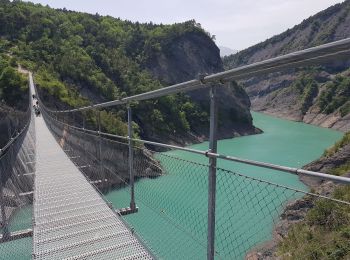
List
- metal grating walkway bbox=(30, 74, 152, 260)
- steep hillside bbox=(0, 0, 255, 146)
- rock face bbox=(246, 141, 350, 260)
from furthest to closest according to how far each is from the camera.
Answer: steep hillside bbox=(0, 0, 255, 146), rock face bbox=(246, 141, 350, 260), metal grating walkway bbox=(30, 74, 152, 260)

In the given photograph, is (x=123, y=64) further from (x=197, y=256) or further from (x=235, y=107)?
(x=197, y=256)

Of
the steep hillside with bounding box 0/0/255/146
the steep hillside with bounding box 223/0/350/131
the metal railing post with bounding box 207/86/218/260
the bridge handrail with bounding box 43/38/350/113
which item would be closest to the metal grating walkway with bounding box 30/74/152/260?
the metal railing post with bounding box 207/86/218/260

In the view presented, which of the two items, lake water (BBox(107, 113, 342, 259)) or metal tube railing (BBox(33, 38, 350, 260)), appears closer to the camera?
metal tube railing (BBox(33, 38, 350, 260))

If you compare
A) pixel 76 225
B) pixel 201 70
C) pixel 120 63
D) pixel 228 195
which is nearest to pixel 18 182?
pixel 76 225

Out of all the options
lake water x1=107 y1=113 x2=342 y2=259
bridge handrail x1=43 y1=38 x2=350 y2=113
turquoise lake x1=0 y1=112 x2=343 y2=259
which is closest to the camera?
bridge handrail x1=43 y1=38 x2=350 y2=113

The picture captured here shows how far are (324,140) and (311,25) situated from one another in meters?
55.6

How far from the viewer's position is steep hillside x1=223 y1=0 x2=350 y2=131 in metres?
58.8

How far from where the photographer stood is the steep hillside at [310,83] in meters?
58.8

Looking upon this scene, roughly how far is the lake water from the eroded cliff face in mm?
3095

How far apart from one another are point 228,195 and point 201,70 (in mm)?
41414

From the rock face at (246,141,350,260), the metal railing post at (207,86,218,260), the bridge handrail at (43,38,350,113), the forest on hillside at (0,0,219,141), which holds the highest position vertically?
the forest on hillside at (0,0,219,141)

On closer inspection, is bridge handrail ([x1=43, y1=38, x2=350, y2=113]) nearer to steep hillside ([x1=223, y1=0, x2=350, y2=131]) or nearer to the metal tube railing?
the metal tube railing

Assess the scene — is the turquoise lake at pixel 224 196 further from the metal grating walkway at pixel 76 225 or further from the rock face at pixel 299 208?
the rock face at pixel 299 208

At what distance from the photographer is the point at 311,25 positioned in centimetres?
9212
